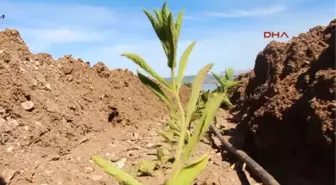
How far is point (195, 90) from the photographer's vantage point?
3.75 feet

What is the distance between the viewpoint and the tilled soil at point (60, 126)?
3.26m

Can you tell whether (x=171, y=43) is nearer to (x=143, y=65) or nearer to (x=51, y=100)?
(x=143, y=65)

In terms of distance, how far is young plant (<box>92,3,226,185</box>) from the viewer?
101 cm

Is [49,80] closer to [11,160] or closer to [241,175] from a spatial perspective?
[11,160]

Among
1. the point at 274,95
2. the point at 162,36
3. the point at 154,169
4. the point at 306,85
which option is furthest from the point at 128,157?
the point at 162,36

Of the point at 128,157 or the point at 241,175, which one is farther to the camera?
the point at 128,157

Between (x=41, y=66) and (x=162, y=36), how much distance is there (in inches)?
170

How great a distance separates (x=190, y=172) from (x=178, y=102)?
0.64 ft

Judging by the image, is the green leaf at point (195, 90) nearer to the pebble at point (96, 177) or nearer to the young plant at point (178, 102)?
the young plant at point (178, 102)

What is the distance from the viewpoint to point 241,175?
10.8ft

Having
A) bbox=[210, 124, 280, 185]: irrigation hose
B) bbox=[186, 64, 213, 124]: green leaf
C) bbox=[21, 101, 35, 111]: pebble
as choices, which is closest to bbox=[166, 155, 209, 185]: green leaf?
bbox=[186, 64, 213, 124]: green leaf

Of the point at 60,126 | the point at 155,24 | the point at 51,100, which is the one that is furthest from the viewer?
the point at 51,100

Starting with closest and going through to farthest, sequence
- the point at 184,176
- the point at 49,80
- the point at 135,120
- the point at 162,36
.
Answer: the point at 184,176 < the point at 162,36 < the point at 49,80 < the point at 135,120

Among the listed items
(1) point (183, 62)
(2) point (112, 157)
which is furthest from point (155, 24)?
(2) point (112, 157)
